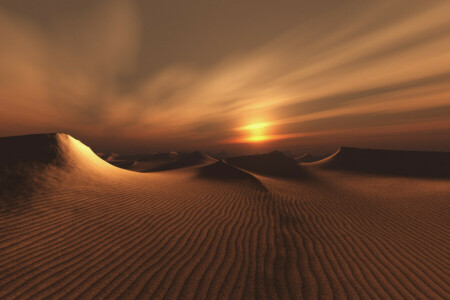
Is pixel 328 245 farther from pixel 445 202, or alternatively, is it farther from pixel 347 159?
pixel 347 159

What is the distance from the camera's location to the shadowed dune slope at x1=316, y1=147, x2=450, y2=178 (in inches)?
701

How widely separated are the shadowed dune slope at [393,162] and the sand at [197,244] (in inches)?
573

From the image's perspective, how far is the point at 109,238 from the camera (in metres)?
4.24

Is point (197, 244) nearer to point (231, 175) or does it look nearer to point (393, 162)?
point (231, 175)

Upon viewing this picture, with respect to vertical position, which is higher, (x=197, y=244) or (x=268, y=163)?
(x=197, y=244)

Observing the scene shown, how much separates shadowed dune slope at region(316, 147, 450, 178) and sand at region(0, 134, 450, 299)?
573 inches

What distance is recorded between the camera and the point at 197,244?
14.0 ft

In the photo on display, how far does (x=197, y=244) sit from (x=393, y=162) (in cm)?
2712

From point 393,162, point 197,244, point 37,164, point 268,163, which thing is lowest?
point 393,162

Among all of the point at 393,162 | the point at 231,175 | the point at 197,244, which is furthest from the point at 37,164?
the point at 393,162

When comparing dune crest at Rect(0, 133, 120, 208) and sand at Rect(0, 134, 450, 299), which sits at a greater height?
dune crest at Rect(0, 133, 120, 208)

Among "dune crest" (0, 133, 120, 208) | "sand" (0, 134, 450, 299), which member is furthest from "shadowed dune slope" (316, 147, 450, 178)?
"dune crest" (0, 133, 120, 208)

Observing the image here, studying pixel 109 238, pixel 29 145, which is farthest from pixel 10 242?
pixel 29 145

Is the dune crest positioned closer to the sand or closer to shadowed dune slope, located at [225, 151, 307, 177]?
the sand
